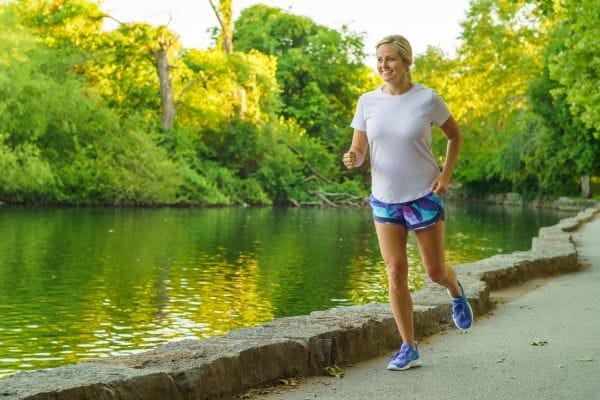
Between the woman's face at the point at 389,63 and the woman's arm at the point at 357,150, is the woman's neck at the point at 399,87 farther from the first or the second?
the woman's arm at the point at 357,150

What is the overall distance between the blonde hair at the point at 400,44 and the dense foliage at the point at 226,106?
23817mm

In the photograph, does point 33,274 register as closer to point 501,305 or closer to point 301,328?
point 501,305

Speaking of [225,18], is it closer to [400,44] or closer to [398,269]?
[400,44]

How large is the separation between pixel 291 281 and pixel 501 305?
8514 millimetres

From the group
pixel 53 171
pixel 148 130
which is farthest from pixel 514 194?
pixel 53 171

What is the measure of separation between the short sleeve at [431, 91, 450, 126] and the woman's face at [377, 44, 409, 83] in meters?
0.27

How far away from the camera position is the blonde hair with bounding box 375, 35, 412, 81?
6.39 m

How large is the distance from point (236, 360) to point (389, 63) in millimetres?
2018

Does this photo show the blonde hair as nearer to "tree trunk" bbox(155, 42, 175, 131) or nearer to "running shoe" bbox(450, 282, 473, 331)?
"running shoe" bbox(450, 282, 473, 331)

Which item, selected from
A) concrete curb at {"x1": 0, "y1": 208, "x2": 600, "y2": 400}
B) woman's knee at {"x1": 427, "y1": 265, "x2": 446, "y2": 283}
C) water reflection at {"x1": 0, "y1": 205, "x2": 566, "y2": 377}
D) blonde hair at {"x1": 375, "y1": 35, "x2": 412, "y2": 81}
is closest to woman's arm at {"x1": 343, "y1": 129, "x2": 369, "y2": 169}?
blonde hair at {"x1": 375, "y1": 35, "x2": 412, "y2": 81}

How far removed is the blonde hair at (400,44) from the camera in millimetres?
6395

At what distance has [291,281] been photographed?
61.7 feet

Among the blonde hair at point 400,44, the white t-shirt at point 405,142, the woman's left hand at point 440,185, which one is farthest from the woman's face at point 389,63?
the woman's left hand at point 440,185

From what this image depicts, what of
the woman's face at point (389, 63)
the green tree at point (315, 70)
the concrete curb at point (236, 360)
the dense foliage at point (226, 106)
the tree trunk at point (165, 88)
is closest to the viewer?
the concrete curb at point (236, 360)
